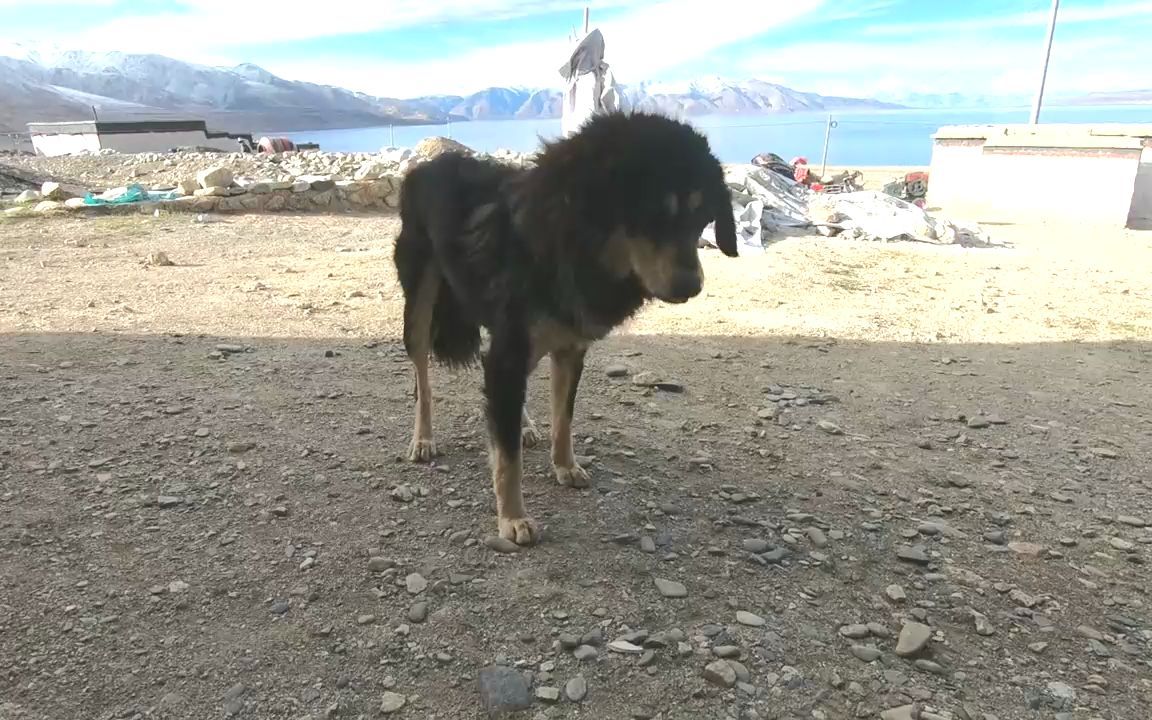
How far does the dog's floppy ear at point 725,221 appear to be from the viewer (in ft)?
9.14

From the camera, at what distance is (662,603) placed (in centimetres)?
258

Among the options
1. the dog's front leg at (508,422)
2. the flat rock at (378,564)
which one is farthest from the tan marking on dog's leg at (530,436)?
the flat rock at (378,564)

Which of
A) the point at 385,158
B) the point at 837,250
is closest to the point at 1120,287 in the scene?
the point at 837,250

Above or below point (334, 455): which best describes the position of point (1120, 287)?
above

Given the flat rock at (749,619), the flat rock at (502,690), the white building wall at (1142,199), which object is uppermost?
the white building wall at (1142,199)

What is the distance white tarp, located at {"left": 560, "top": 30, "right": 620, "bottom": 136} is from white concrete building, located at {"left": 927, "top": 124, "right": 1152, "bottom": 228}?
8597mm

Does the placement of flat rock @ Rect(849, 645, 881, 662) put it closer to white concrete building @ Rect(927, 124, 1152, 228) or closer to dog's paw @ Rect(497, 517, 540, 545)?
dog's paw @ Rect(497, 517, 540, 545)

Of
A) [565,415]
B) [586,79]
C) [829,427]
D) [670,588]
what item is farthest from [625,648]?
[586,79]

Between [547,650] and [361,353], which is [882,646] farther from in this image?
[361,353]

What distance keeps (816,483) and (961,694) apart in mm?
1432

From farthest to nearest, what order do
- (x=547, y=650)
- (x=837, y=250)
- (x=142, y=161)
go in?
(x=142, y=161) → (x=837, y=250) → (x=547, y=650)

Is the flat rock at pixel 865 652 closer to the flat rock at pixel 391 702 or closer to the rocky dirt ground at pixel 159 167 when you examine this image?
the flat rock at pixel 391 702

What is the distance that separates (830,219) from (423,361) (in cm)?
997

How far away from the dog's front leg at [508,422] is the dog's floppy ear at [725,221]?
95 cm
